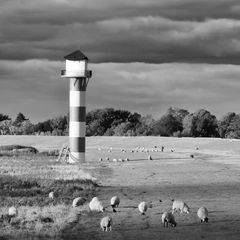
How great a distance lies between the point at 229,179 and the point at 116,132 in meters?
98.3

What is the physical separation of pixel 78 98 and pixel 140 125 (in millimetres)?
86263

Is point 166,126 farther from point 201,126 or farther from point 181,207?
point 181,207

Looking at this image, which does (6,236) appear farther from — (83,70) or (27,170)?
(83,70)

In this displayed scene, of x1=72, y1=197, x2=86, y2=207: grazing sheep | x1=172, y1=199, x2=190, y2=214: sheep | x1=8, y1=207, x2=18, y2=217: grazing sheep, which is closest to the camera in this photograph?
x1=8, y1=207, x2=18, y2=217: grazing sheep

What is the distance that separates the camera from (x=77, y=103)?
203 ft

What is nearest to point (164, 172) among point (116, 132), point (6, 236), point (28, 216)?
point (28, 216)

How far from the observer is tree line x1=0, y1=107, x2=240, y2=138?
131m

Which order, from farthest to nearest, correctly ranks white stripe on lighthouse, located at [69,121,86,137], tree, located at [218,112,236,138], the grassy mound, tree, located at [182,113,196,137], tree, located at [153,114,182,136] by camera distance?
tree, located at [153,114,182,136], tree, located at [218,112,236,138], tree, located at [182,113,196,137], the grassy mound, white stripe on lighthouse, located at [69,121,86,137]

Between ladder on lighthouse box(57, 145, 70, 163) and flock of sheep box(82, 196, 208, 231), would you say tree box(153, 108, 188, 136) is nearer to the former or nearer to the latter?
ladder on lighthouse box(57, 145, 70, 163)

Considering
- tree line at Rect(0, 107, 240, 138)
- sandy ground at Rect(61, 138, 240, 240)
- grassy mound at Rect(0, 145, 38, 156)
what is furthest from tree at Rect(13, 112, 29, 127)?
sandy ground at Rect(61, 138, 240, 240)

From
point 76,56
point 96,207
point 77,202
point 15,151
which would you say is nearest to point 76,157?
point 76,56

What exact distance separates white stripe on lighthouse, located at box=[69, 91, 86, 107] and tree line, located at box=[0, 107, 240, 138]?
66.2m

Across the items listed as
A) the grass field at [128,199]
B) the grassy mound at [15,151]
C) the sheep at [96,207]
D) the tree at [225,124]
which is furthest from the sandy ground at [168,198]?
the tree at [225,124]

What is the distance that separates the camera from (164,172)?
48.7 m
